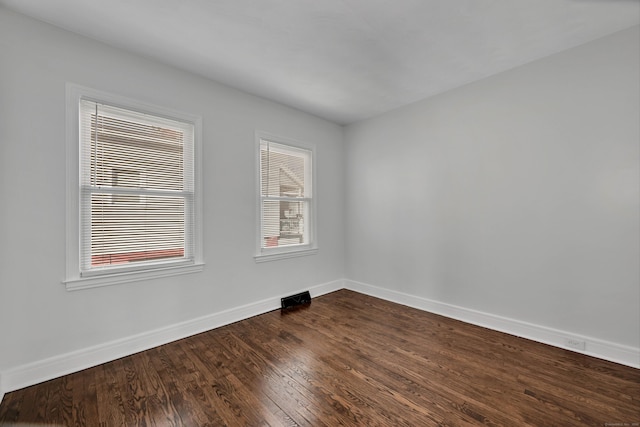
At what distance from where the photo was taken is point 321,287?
4141mm

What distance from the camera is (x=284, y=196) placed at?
149 inches

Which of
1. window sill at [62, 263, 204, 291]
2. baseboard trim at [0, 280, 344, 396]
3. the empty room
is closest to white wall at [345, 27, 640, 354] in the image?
the empty room

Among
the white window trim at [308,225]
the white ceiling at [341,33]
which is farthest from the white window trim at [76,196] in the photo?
the white window trim at [308,225]

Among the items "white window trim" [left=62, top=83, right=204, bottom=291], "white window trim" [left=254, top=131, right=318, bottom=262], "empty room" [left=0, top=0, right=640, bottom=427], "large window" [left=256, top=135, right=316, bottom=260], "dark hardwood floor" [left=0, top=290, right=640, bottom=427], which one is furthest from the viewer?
"large window" [left=256, top=135, right=316, bottom=260]

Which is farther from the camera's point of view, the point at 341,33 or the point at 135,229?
the point at 135,229

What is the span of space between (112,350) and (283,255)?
196 cm

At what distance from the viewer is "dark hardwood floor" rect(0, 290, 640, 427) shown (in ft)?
5.43

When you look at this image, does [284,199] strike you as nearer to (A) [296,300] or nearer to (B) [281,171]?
(B) [281,171]

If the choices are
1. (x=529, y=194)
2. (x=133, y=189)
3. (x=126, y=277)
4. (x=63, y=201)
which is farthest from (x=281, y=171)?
(x=529, y=194)

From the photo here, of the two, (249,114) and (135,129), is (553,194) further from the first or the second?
(135,129)

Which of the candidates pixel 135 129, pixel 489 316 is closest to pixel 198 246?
pixel 135 129

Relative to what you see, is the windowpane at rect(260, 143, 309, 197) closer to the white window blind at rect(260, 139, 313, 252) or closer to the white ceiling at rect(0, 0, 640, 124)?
the white window blind at rect(260, 139, 313, 252)

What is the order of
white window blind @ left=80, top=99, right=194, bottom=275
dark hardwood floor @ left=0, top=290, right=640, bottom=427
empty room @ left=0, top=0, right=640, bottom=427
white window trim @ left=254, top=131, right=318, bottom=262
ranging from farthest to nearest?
white window trim @ left=254, top=131, right=318, bottom=262
white window blind @ left=80, top=99, right=194, bottom=275
empty room @ left=0, top=0, right=640, bottom=427
dark hardwood floor @ left=0, top=290, right=640, bottom=427

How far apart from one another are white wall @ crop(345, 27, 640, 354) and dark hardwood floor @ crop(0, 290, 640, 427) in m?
0.54
